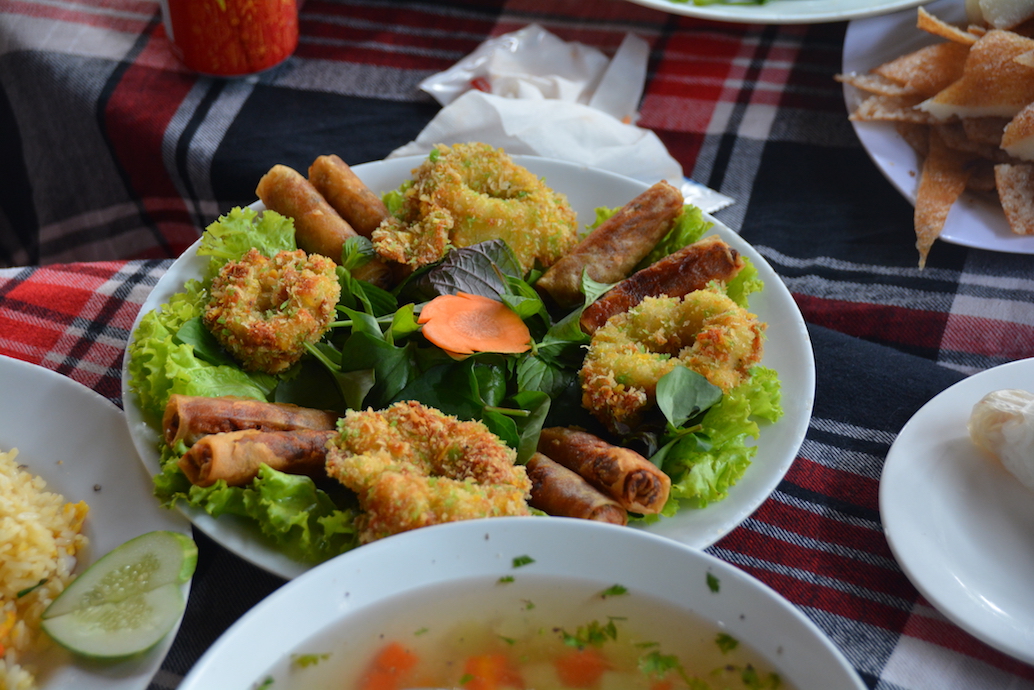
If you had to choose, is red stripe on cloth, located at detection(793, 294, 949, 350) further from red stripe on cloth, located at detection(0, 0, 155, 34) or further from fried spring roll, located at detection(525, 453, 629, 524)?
red stripe on cloth, located at detection(0, 0, 155, 34)

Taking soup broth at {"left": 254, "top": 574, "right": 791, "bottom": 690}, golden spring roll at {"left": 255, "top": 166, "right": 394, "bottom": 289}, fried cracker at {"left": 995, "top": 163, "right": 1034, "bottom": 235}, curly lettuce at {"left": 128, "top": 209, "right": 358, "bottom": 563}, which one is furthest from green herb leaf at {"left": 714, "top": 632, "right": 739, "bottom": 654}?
fried cracker at {"left": 995, "top": 163, "right": 1034, "bottom": 235}

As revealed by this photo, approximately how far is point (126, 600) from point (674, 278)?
1.07 meters

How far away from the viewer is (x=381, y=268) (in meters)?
1.63

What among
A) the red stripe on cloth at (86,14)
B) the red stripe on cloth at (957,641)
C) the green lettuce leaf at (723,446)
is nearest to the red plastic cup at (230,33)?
the red stripe on cloth at (86,14)

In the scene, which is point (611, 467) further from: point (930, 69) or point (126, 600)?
point (930, 69)

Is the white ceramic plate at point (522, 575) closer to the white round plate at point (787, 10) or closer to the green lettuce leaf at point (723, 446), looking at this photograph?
the green lettuce leaf at point (723, 446)

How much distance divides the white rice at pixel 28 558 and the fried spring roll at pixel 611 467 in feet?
2.48

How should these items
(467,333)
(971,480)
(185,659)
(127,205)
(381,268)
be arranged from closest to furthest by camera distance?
(185,659)
(971,480)
(467,333)
(381,268)
(127,205)

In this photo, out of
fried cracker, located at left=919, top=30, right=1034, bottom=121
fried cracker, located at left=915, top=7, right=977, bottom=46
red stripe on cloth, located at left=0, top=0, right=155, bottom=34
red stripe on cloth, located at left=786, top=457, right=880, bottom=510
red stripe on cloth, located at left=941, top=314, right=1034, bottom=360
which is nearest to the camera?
red stripe on cloth, located at left=786, top=457, right=880, bottom=510

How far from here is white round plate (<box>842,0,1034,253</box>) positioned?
1844 mm

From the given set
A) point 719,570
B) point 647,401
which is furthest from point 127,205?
point 719,570

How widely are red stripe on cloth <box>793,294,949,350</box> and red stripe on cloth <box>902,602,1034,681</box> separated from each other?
75 cm

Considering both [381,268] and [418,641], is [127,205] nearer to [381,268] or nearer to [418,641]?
[381,268]

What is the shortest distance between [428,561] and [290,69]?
191 cm
